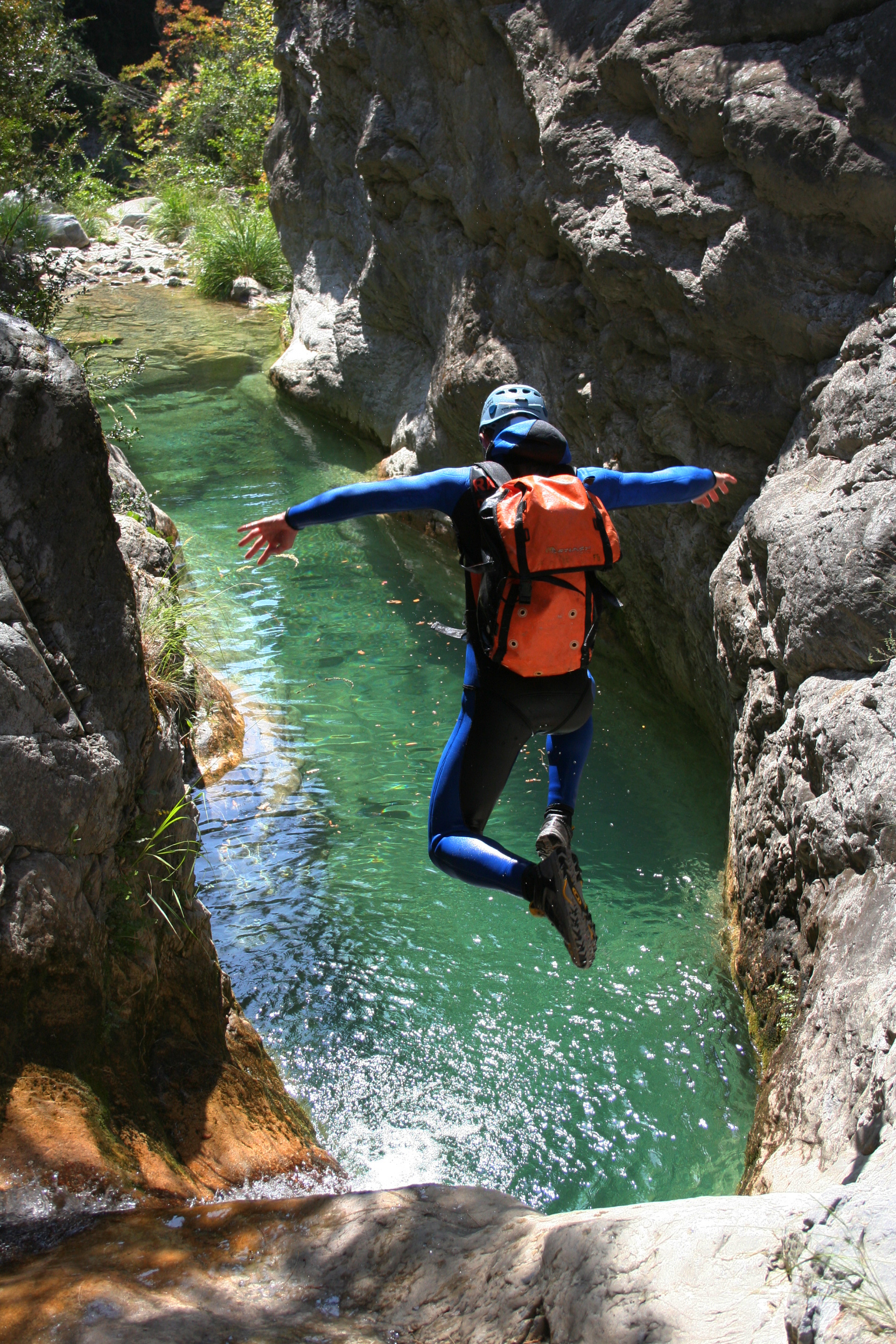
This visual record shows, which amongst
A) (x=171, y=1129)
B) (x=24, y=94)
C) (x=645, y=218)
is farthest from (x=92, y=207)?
(x=171, y=1129)

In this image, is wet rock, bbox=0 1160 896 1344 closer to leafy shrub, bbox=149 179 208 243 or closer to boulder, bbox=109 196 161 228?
leafy shrub, bbox=149 179 208 243

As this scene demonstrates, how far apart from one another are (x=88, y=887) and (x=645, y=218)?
15.6ft

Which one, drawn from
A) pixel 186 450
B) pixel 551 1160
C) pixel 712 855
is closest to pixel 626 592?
pixel 712 855

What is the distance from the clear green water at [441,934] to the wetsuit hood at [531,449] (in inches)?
90.9

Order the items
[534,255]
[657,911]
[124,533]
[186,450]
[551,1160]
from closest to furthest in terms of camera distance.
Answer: [551,1160] < [657,911] < [124,533] < [534,255] < [186,450]

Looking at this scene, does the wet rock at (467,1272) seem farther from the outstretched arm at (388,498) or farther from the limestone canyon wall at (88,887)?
the outstretched arm at (388,498)

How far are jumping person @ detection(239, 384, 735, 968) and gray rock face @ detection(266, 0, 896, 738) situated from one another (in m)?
1.31

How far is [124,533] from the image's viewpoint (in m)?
6.84

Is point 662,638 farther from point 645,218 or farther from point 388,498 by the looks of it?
point 388,498

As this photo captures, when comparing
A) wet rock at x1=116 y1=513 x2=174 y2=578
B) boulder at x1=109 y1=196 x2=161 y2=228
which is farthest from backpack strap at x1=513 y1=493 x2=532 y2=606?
boulder at x1=109 y1=196 x2=161 y2=228

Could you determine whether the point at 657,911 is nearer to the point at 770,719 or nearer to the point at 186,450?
the point at 770,719

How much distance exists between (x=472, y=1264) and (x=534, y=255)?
22.0ft

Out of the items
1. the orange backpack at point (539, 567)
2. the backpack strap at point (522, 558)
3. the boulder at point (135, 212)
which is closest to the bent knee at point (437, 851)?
the orange backpack at point (539, 567)

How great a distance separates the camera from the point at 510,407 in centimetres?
355
